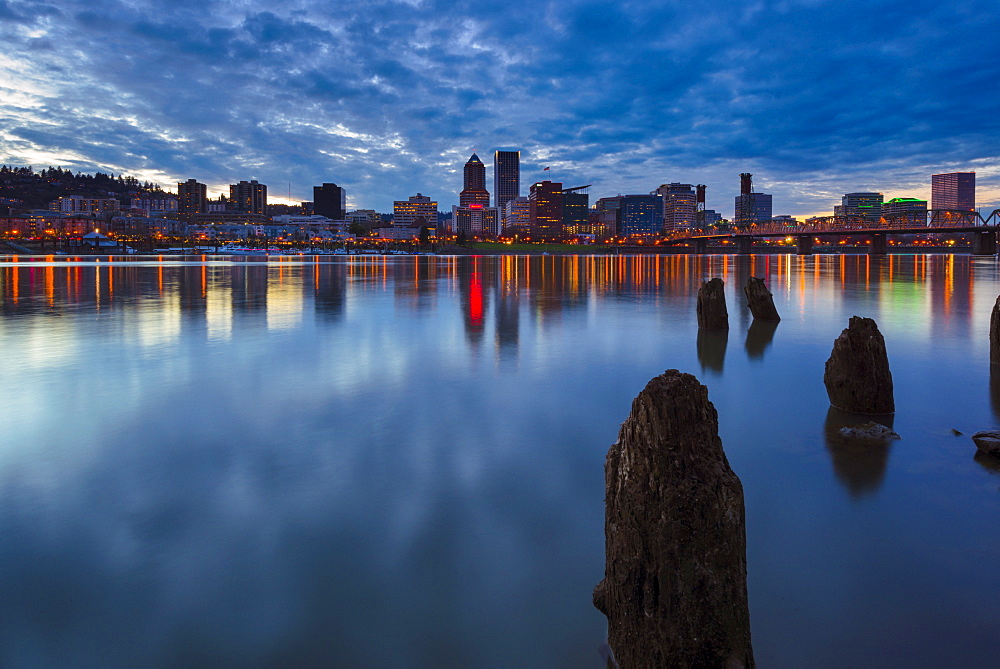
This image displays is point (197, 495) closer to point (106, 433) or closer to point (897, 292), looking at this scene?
point (106, 433)

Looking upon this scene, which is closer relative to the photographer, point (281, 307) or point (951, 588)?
point (951, 588)

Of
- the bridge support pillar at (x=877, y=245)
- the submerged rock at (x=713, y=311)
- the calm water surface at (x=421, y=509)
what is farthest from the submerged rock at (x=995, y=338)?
the bridge support pillar at (x=877, y=245)

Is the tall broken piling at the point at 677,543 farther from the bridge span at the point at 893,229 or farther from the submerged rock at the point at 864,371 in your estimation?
the bridge span at the point at 893,229

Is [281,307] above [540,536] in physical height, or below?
above

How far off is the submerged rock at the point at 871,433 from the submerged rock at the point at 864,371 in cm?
96

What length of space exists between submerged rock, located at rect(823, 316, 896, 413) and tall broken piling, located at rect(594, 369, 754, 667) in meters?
7.15

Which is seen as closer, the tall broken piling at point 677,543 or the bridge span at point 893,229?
the tall broken piling at point 677,543

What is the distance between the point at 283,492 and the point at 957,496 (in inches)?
288

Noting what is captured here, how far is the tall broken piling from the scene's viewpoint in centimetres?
342

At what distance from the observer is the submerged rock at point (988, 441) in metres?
7.44

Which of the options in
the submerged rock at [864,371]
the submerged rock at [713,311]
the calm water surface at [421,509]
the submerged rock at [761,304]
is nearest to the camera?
the calm water surface at [421,509]

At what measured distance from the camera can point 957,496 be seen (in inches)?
250

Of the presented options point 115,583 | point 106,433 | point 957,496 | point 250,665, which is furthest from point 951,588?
point 106,433

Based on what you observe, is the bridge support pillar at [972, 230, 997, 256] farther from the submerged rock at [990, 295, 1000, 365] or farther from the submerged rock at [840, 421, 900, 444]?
the submerged rock at [840, 421, 900, 444]
